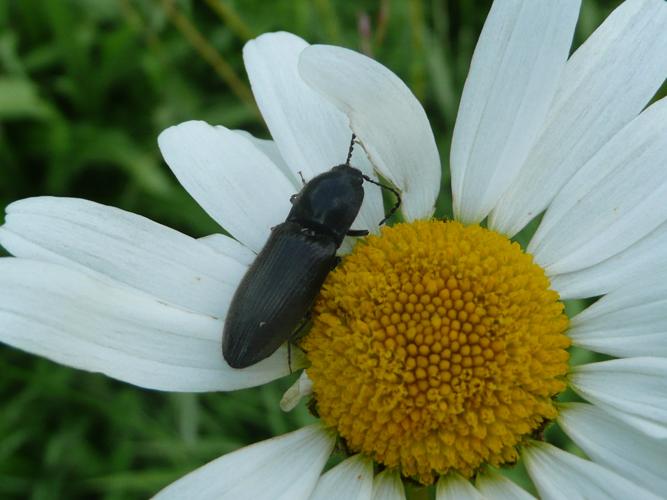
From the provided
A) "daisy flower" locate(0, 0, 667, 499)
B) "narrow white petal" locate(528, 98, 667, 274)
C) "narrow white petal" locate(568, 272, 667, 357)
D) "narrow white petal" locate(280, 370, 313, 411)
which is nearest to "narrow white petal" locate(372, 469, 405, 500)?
"daisy flower" locate(0, 0, 667, 499)

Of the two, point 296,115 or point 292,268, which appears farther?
point 296,115

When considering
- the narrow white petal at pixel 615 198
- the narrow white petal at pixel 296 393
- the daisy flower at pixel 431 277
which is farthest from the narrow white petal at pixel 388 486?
the narrow white petal at pixel 615 198

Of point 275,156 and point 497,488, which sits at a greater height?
point 275,156

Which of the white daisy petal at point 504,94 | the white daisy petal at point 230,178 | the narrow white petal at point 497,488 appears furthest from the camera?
the white daisy petal at point 230,178

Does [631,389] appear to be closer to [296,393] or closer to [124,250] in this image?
[296,393]

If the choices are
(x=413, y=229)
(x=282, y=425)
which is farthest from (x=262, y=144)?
(x=282, y=425)

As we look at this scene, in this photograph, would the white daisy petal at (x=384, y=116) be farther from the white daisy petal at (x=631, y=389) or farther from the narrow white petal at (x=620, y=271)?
the white daisy petal at (x=631, y=389)

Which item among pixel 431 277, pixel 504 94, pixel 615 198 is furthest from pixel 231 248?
pixel 615 198

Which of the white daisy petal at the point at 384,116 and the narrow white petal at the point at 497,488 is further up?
the white daisy petal at the point at 384,116
